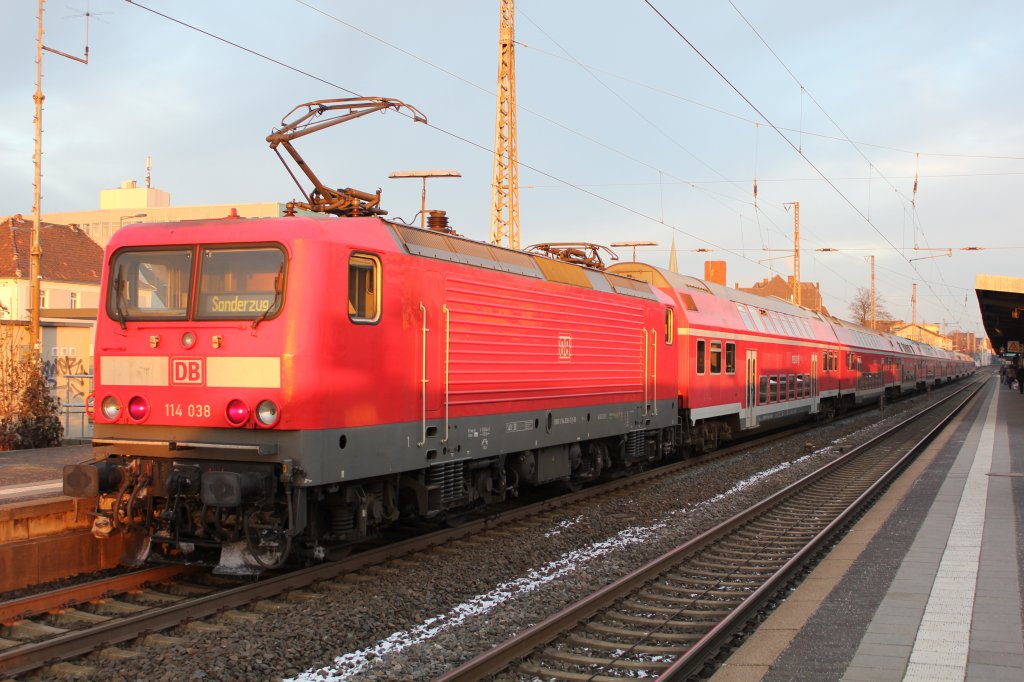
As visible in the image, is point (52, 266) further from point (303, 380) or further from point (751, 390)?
point (303, 380)

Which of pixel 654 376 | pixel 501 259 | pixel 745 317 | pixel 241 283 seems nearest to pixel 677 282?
pixel 654 376

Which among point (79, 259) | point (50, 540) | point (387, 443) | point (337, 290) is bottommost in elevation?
point (50, 540)

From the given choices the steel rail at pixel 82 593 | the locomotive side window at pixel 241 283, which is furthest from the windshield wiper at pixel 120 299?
the steel rail at pixel 82 593

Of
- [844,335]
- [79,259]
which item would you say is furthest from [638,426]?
[79,259]

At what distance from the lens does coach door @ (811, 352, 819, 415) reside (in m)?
27.7

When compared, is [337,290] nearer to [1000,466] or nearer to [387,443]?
[387,443]

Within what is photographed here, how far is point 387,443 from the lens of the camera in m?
8.64

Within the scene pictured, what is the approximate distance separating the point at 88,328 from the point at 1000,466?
19673mm

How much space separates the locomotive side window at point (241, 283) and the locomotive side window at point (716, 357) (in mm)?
12838

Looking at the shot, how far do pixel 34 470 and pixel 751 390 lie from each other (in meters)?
15.7

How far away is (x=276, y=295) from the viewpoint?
7.91 m

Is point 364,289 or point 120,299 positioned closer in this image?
point 364,289

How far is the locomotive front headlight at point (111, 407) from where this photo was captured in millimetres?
8328

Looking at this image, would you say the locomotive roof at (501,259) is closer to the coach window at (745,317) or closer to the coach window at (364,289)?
the coach window at (364,289)
